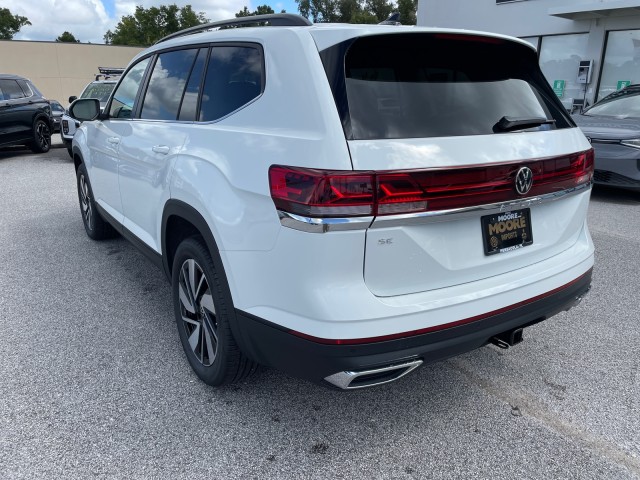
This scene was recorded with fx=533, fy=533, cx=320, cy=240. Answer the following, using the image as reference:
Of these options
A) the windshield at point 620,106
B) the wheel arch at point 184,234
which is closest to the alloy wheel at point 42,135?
the wheel arch at point 184,234

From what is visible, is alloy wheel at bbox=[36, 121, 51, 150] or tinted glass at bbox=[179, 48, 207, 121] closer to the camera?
tinted glass at bbox=[179, 48, 207, 121]

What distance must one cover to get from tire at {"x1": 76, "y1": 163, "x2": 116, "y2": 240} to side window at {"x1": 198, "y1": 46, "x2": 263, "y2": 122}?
8.95 ft

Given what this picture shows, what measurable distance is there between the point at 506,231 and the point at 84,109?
11.9 feet

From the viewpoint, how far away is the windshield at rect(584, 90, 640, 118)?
8344 mm

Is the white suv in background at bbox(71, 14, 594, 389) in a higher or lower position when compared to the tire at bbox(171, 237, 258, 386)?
higher

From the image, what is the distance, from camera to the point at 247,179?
7.38 feet

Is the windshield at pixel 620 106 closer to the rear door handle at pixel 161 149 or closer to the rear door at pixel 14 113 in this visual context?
→ the rear door handle at pixel 161 149

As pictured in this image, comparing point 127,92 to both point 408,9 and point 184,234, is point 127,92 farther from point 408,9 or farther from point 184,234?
point 408,9

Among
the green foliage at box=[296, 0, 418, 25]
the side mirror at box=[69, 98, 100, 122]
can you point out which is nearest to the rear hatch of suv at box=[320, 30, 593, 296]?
the side mirror at box=[69, 98, 100, 122]

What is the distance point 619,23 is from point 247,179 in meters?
16.0

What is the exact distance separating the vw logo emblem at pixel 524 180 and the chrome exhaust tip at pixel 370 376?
860 millimetres

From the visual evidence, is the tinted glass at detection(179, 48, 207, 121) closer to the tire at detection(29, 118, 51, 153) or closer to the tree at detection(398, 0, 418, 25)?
the tire at detection(29, 118, 51, 153)

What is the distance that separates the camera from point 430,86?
2293mm

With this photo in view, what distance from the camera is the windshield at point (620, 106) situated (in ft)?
27.4
